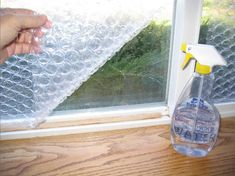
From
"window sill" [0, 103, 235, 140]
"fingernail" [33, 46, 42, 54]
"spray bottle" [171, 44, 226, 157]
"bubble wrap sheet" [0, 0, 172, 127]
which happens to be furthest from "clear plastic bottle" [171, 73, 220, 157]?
"fingernail" [33, 46, 42, 54]

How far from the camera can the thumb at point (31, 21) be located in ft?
2.03

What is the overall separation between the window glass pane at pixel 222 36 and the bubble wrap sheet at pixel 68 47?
134mm

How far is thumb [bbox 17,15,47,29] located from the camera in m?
0.62

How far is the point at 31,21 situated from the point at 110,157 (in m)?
0.37

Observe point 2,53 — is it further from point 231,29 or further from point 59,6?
point 231,29

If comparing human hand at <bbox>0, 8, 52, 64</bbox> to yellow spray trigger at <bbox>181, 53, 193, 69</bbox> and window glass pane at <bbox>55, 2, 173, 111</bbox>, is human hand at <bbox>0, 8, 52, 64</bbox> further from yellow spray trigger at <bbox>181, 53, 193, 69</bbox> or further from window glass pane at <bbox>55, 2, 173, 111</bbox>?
yellow spray trigger at <bbox>181, 53, 193, 69</bbox>

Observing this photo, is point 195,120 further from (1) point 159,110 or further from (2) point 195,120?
(1) point 159,110

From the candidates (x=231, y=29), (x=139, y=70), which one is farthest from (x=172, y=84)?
(x=231, y=29)

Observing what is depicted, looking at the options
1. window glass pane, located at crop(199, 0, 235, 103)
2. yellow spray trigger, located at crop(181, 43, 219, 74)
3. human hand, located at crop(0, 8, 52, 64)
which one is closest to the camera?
human hand, located at crop(0, 8, 52, 64)

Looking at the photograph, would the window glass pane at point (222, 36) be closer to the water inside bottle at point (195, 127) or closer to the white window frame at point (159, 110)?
the white window frame at point (159, 110)

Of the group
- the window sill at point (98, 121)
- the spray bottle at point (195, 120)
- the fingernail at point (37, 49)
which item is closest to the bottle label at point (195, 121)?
the spray bottle at point (195, 120)

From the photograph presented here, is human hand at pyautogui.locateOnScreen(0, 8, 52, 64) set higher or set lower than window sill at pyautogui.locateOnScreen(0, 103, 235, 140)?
higher

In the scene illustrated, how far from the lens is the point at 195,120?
778 millimetres

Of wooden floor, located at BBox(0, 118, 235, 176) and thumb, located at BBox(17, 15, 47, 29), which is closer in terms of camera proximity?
thumb, located at BBox(17, 15, 47, 29)
